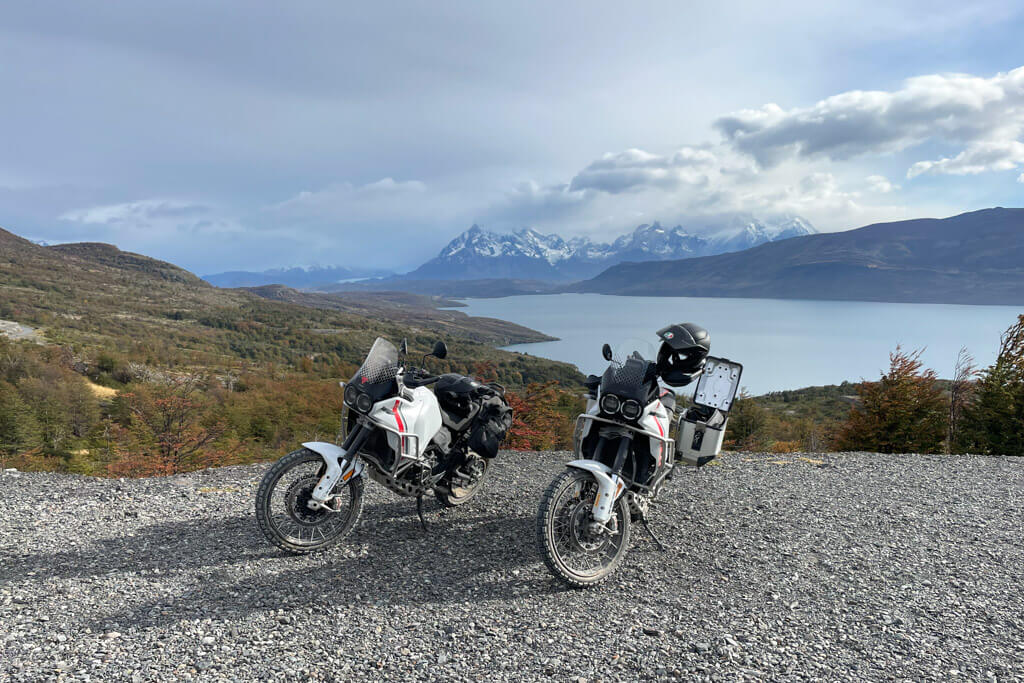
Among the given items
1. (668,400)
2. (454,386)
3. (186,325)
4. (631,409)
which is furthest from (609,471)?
(186,325)

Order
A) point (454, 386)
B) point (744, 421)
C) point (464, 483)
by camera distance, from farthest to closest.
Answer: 1. point (744, 421)
2. point (464, 483)
3. point (454, 386)

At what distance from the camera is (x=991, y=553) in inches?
169

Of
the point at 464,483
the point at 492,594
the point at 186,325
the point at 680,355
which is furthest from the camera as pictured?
the point at 186,325

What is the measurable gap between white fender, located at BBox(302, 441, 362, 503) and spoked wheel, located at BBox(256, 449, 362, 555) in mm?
62

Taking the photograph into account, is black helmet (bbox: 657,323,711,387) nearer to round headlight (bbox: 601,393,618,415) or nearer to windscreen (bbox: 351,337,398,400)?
round headlight (bbox: 601,393,618,415)

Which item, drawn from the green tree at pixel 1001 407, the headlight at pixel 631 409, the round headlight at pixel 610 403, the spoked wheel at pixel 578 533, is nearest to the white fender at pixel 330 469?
the spoked wheel at pixel 578 533

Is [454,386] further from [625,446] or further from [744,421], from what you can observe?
[744,421]

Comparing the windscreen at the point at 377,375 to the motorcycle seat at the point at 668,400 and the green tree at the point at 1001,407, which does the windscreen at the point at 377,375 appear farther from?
the green tree at the point at 1001,407

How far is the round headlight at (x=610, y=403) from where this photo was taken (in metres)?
3.84

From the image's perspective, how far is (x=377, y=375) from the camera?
13.1 ft

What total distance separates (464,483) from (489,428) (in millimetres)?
597

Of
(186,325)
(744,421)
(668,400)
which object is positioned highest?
(668,400)

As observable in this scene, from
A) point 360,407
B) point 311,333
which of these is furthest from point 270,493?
point 311,333

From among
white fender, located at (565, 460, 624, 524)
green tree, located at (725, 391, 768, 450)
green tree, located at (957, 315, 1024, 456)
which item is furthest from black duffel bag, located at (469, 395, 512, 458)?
green tree, located at (725, 391, 768, 450)
